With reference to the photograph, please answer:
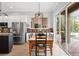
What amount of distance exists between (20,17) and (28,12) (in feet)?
2.20

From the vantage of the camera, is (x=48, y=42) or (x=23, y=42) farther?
(x=23, y=42)

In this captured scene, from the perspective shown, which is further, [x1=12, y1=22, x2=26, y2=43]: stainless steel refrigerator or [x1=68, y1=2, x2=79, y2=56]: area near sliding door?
[x1=12, y1=22, x2=26, y2=43]: stainless steel refrigerator

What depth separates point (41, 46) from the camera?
5.40 metres

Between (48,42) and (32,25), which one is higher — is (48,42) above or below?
below

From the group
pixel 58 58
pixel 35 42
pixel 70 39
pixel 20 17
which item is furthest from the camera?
pixel 20 17

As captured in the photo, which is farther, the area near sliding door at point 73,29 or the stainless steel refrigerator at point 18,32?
the stainless steel refrigerator at point 18,32

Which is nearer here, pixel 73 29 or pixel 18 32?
pixel 73 29

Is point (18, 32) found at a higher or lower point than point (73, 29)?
lower

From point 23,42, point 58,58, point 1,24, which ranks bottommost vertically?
point 23,42

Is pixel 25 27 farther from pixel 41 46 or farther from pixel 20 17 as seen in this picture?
pixel 41 46

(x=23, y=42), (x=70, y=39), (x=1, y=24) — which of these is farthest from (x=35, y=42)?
(x=1, y=24)

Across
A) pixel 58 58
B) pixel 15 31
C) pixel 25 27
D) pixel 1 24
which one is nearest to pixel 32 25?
pixel 25 27

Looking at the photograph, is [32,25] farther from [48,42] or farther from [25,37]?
[48,42]

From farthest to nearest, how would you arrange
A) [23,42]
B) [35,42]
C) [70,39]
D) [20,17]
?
[20,17] < [23,42] < [70,39] < [35,42]
